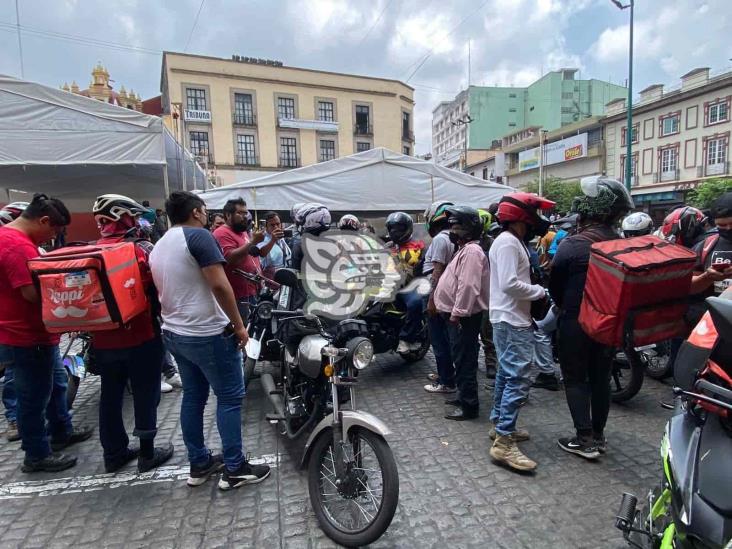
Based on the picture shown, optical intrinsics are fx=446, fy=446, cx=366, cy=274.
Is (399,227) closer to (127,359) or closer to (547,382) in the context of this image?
(547,382)

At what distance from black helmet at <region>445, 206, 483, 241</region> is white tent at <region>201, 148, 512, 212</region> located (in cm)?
412

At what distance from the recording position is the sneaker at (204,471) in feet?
9.34

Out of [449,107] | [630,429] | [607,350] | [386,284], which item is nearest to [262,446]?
[386,284]

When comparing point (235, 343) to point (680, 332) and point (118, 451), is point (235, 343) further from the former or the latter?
point (680, 332)

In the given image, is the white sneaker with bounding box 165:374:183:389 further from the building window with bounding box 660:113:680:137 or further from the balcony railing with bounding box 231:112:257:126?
the building window with bounding box 660:113:680:137

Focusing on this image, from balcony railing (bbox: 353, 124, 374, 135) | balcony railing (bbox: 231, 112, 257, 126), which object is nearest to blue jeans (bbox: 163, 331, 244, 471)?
balcony railing (bbox: 231, 112, 257, 126)

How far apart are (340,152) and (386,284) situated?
41801 mm

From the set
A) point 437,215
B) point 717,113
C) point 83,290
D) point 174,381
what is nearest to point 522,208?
point 437,215

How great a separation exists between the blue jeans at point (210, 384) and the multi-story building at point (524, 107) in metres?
51.4

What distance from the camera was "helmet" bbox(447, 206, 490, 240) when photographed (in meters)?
3.61

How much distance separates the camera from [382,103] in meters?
→ 45.1

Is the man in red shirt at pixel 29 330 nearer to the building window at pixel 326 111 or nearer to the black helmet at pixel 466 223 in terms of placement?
the black helmet at pixel 466 223

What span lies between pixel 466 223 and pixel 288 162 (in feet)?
132

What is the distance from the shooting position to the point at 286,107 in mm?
41625
